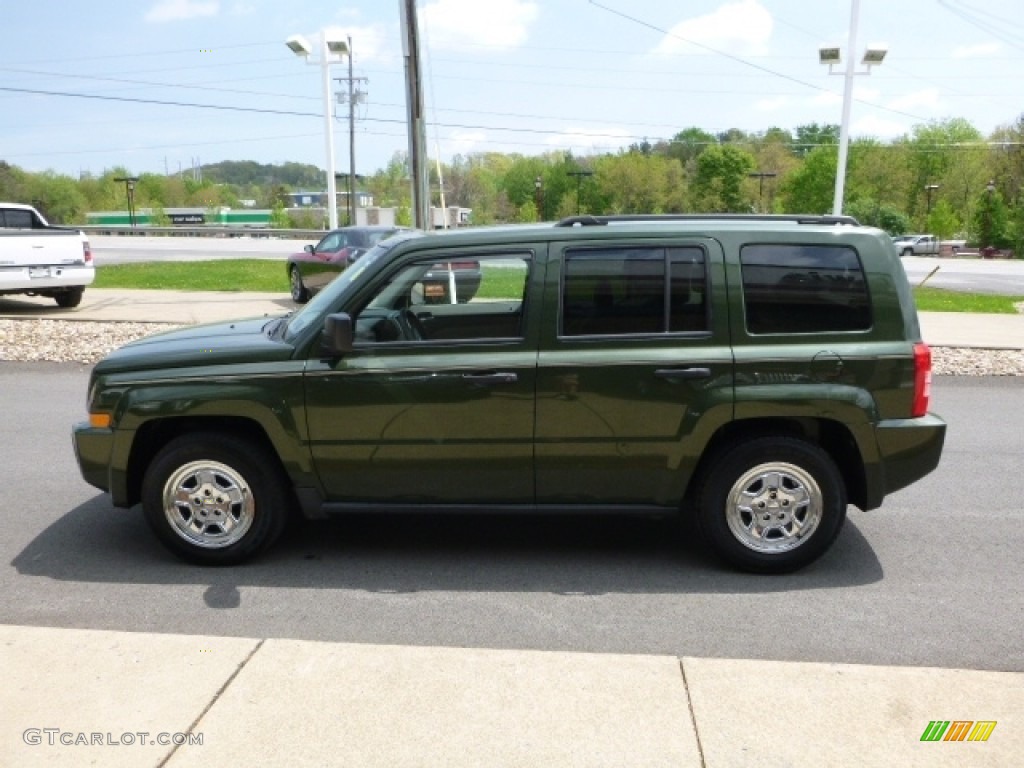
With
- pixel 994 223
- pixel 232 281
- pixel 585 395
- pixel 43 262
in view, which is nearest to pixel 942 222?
pixel 994 223

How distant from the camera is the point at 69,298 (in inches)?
619

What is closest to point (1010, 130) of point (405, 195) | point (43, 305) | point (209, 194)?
point (405, 195)

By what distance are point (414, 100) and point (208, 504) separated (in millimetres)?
11007

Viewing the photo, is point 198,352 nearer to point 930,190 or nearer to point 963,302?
point 963,302

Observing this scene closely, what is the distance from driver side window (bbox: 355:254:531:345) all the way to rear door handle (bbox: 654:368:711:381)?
0.75 m

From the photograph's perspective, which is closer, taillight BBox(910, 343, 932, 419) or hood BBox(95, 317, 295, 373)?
taillight BBox(910, 343, 932, 419)

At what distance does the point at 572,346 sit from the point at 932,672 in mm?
2145

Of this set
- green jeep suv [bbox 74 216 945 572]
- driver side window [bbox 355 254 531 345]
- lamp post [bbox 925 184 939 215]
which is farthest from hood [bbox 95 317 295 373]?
lamp post [bbox 925 184 939 215]

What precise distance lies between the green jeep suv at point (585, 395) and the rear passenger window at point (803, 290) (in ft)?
0.03

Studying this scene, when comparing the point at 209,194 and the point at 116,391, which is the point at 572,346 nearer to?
the point at 116,391

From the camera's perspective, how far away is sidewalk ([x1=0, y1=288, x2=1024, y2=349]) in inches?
530

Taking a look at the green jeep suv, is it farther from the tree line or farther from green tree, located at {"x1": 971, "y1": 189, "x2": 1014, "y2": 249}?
green tree, located at {"x1": 971, "y1": 189, "x2": 1014, "y2": 249}

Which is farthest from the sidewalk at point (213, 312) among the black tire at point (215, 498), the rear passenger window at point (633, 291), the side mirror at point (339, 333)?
the rear passenger window at point (633, 291)

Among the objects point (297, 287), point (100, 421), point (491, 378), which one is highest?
point (491, 378)
